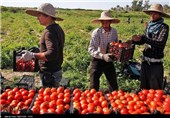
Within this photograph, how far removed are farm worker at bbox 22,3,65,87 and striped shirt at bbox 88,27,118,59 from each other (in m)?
0.80

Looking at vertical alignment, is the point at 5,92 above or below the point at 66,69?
above

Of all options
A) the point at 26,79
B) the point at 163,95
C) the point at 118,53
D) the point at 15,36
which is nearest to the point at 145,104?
the point at 163,95

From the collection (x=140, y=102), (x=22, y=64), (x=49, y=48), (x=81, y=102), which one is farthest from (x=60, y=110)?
(x=22, y=64)

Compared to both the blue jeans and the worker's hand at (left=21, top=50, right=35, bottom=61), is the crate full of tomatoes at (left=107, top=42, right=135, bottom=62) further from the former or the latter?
the worker's hand at (left=21, top=50, right=35, bottom=61)

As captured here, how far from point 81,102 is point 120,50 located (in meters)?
1.45

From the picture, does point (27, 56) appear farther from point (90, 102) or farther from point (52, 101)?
point (90, 102)

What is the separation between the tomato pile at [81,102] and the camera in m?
3.38

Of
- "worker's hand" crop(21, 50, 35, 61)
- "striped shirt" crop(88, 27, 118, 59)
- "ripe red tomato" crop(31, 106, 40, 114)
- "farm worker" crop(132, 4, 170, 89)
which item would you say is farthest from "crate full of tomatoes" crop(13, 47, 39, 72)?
"farm worker" crop(132, 4, 170, 89)

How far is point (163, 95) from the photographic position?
3.96 meters

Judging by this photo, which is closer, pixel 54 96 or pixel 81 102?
pixel 81 102

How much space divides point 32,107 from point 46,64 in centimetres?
110

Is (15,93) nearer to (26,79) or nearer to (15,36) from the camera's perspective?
(26,79)

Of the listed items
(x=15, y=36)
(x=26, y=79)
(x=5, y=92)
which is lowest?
(x=15, y=36)

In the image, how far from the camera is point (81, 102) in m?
3.65
